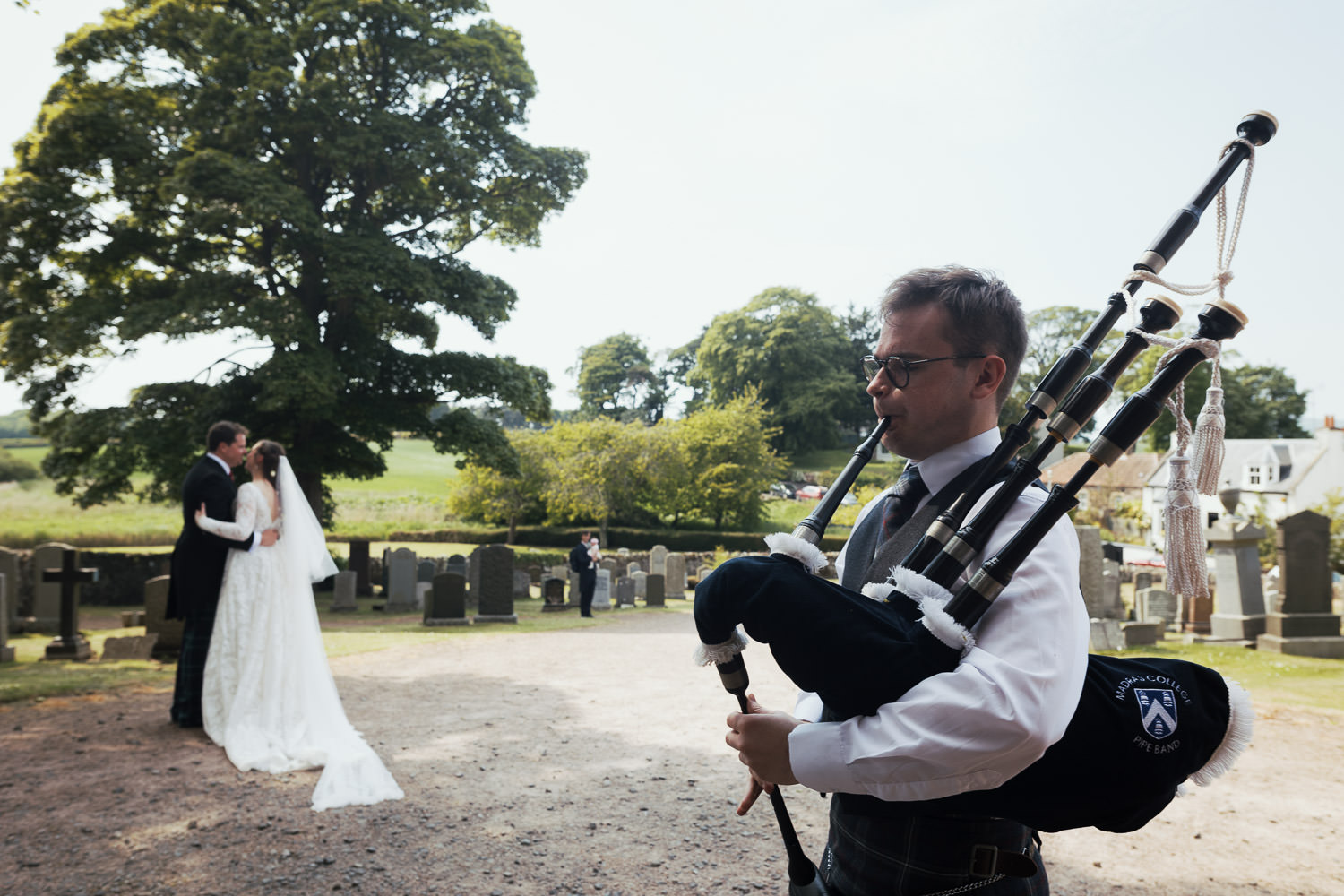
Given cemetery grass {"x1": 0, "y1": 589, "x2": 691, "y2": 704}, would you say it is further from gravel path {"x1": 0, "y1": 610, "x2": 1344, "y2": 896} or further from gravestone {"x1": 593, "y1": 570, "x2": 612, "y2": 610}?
gravestone {"x1": 593, "y1": 570, "x2": 612, "y2": 610}

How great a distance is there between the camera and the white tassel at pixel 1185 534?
5.17ft

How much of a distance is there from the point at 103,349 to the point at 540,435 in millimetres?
23896

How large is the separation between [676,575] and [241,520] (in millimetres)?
17298

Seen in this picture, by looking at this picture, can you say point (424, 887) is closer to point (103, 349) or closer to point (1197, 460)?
point (1197, 460)

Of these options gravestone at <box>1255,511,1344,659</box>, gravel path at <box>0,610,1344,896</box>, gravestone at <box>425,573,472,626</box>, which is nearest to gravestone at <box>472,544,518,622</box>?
gravestone at <box>425,573,472,626</box>

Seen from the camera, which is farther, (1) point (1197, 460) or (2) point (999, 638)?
(1) point (1197, 460)

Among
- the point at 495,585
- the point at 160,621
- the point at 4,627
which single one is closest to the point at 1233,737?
the point at 160,621

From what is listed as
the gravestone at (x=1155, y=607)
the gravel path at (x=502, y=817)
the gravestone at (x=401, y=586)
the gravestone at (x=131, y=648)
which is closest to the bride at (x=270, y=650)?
the gravel path at (x=502, y=817)

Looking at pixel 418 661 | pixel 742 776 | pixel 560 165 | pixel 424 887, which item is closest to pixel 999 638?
pixel 424 887

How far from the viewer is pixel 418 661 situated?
11.2 m

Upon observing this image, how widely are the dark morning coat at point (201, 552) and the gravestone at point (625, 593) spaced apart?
47.3 ft

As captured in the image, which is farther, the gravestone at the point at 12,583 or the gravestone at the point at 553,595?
the gravestone at the point at 553,595

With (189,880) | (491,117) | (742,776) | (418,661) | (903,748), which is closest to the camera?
(903,748)

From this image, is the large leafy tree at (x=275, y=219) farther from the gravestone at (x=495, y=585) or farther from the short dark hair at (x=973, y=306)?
the short dark hair at (x=973, y=306)
